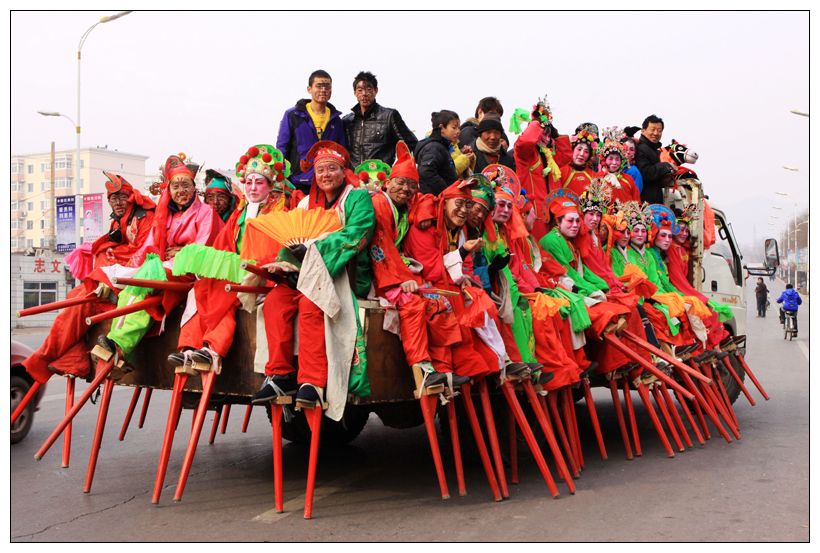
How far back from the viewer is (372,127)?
8.31 meters

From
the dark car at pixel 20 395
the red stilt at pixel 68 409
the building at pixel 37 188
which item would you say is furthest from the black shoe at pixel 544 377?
the building at pixel 37 188

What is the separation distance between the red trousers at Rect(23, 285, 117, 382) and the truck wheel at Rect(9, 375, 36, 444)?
2337 mm

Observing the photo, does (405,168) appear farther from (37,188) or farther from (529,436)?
(37,188)

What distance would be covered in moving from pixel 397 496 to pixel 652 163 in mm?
6165

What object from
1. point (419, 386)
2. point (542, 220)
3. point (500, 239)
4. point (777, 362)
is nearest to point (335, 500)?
point (419, 386)

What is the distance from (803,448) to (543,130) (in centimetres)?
383

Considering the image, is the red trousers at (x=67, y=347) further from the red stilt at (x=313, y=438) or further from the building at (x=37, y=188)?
the building at (x=37, y=188)

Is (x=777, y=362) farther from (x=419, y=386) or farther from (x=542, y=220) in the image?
(x=419, y=386)

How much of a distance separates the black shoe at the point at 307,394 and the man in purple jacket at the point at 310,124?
3.03 metres

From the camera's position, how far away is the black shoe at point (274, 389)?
5426 mm

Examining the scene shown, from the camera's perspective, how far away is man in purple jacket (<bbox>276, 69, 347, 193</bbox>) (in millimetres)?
8188

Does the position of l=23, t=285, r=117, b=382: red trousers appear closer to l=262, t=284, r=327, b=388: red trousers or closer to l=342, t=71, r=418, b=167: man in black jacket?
l=262, t=284, r=327, b=388: red trousers

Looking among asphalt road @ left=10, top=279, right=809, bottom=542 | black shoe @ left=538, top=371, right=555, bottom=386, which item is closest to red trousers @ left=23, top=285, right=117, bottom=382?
asphalt road @ left=10, top=279, right=809, bottom=542

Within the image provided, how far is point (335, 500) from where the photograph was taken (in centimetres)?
628
